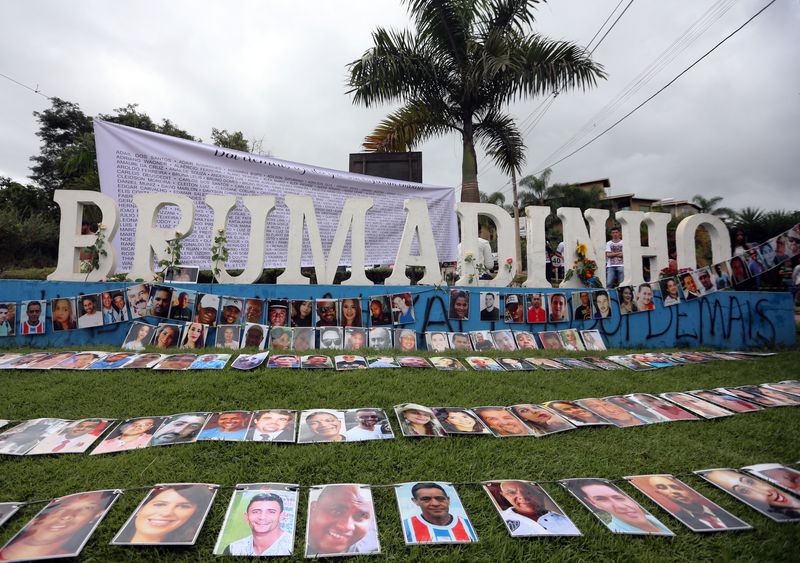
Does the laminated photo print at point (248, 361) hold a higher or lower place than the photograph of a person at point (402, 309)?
lower

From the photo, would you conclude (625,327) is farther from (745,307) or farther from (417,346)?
(417,346)

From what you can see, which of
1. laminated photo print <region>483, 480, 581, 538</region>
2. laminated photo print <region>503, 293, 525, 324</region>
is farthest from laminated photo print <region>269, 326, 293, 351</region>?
laminated photo print <region>483, 480, 581, 538</region>

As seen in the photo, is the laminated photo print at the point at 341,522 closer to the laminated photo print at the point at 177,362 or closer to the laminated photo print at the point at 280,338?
the laminated photo print at the point at 177,362

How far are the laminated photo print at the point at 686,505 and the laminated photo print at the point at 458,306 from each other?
127 inches

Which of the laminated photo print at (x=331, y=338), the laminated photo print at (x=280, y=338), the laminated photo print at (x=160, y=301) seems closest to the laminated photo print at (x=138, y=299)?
the laminated photo print at (x=160, y=301)

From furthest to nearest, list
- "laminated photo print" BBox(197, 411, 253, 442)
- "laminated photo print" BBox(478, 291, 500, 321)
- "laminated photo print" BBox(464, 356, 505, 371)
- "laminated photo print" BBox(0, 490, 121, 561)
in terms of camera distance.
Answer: "laminated photo print" BBox(478, 291, 500, 321)
"laminated photo print" BBox(464, 356, 505, 371)
"laminated photo print" BBox(197, 411, 253, 442)
"laminated photo print" BBox(0, 490, 121, 561)

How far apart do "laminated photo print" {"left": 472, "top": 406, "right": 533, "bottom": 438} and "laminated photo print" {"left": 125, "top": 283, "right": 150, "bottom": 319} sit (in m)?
4.02

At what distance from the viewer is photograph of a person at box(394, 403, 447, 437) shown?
8.59 feet

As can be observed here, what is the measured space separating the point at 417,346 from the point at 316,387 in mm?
2003

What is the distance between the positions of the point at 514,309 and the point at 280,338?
3130 mm

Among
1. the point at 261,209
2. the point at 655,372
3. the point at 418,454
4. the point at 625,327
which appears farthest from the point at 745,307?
the point at 261,209

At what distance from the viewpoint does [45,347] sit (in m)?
4.52

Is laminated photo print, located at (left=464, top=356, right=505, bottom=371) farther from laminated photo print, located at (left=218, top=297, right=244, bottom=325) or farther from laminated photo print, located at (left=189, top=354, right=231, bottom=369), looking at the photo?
laminated photo print, located at (left=218, top=297, right=244, bottom=325)

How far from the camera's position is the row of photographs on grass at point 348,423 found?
241cm
